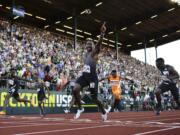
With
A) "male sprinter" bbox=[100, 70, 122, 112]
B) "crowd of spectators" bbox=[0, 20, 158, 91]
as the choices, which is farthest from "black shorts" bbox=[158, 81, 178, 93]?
"crowd of spectators" bbox=[0, 20, 158, 91]

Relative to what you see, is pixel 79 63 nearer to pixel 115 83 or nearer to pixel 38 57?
pixel 38 57

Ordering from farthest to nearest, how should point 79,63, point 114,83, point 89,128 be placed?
point 79,63 < point 114,83 < point 89,128

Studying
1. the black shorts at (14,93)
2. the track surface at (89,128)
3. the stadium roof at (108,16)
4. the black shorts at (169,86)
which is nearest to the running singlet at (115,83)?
the black shorts at (14,93)

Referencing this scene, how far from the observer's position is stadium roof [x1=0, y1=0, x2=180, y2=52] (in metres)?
34.8

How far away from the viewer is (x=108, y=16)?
3928 cm

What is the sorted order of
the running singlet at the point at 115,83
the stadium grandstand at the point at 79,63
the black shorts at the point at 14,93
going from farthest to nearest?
the running singlet at the point at 115,83
the black shorts at the point at 14,93
the stadium grandstand at the point at 79,63

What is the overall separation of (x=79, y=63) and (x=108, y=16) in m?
13.0

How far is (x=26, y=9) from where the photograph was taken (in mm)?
36312

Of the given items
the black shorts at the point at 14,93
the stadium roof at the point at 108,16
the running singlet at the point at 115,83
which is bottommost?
the black shorts at the point at 14,93

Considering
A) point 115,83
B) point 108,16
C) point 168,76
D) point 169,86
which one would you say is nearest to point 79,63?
point 115,83

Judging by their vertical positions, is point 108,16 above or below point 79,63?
above

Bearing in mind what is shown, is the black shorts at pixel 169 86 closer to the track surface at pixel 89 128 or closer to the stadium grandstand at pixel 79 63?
the stadium grandstand at pixel 79 63

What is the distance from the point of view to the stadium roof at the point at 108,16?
34.8 meters

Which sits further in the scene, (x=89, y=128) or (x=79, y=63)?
(x=79, y=63)
